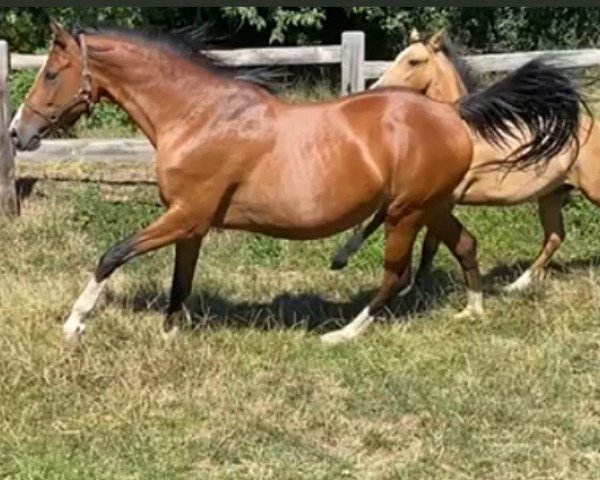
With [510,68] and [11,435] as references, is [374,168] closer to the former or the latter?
[11,435]

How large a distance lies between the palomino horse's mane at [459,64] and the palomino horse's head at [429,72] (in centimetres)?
2

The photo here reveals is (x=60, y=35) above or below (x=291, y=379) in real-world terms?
above

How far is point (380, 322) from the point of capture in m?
7.09

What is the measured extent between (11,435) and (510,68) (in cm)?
647

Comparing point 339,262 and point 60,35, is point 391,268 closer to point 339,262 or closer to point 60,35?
point 339,262

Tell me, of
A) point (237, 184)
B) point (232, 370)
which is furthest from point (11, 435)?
point (237, 184)

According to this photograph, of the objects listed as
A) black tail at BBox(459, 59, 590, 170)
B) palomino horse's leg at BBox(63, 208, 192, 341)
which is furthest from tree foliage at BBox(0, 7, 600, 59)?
palomino horse's leg at BBox(63, 208, 192, 341)

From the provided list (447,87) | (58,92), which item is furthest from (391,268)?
(58,92)

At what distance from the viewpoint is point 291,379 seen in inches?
235

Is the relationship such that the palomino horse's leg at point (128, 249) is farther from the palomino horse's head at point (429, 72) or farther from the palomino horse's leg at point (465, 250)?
the palomino horse's head at point (429, 72)

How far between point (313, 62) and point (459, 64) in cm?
246

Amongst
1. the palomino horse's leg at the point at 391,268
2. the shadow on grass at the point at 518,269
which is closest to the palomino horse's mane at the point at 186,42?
the palomino horse's leg at the point at 391,268

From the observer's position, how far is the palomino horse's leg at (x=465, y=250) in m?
7.36

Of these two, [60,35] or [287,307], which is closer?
[60,35]
